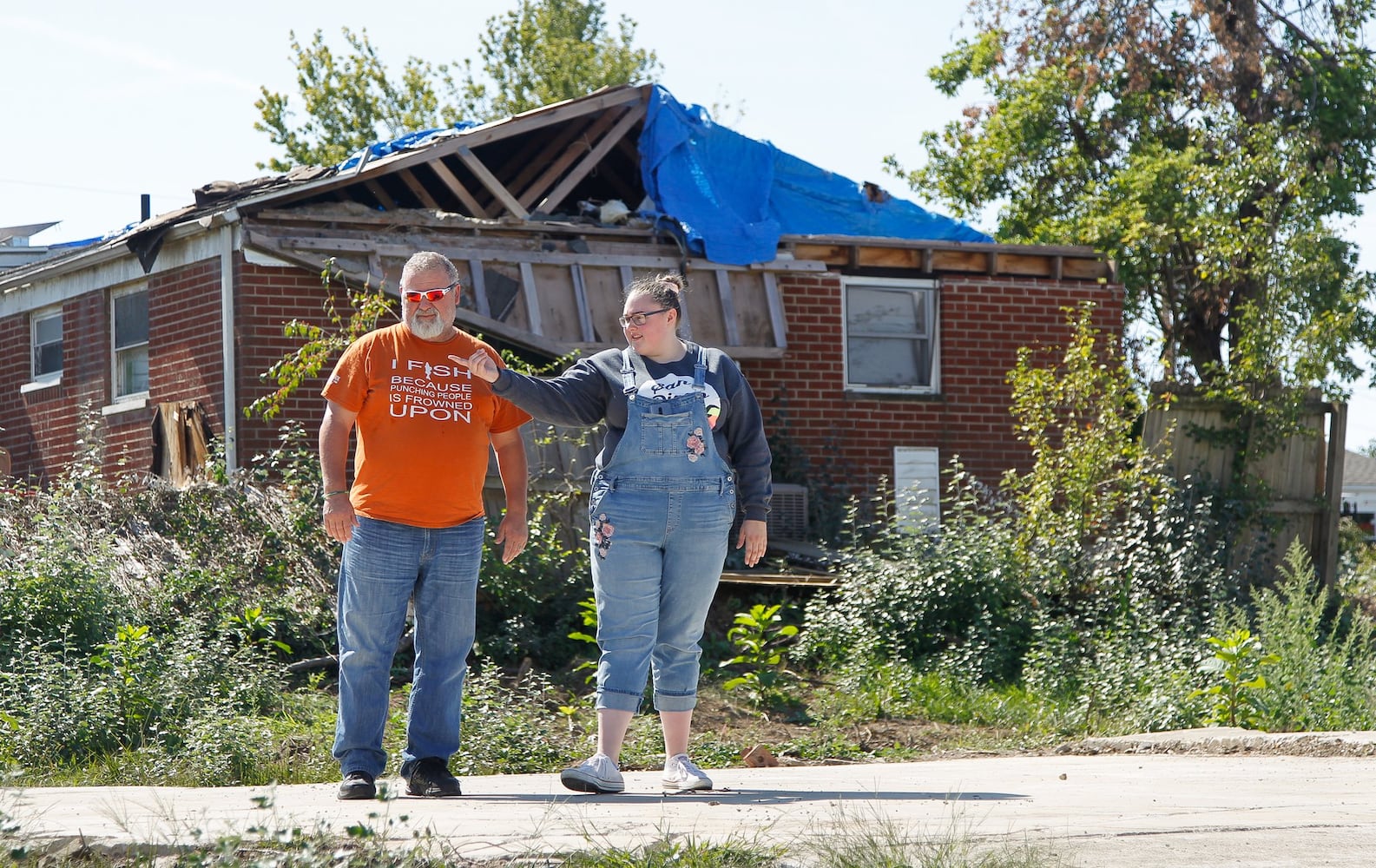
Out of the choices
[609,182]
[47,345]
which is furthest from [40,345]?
[609,182]

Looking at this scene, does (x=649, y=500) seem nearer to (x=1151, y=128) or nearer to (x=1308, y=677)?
(x=1308, y=677)

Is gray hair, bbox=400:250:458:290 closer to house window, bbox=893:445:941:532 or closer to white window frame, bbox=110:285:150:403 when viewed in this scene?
house window, bbox=893:445:941:532

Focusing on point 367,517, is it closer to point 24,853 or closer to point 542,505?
point 24,853

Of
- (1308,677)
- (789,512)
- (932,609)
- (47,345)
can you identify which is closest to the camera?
(1308,677)

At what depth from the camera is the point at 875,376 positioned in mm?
15984

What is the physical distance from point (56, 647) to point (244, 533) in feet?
7.12

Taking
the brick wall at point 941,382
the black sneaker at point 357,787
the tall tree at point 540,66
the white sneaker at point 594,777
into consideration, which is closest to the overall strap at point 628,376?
the white sneaker at point 594,777

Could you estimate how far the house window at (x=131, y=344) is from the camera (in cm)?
1529

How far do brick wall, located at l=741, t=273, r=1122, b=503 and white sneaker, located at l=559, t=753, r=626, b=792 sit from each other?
10138 mm

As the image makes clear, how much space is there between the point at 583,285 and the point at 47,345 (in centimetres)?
644

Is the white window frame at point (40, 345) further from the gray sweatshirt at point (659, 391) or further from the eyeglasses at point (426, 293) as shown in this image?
the gray sweatshirt at point (659, 391)

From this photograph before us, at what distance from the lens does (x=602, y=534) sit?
5.25m

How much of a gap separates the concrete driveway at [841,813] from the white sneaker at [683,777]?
70 mm

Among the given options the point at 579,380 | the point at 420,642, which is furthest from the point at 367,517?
the point at 579,380
